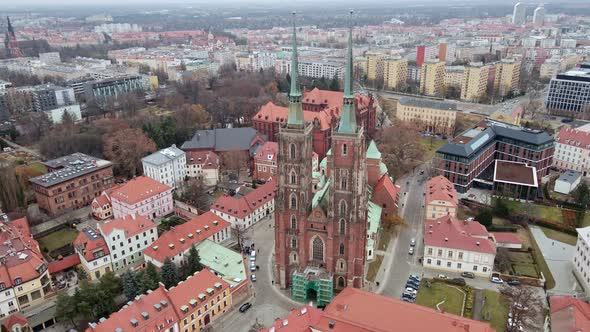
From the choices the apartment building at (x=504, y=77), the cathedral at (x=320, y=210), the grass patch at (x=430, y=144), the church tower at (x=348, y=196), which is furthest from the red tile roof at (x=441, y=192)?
the apartment building at (x=504, y=77)

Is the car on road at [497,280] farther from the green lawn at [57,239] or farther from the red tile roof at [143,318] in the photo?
the green lawn at [57,239]

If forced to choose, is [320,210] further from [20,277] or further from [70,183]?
[70,183]

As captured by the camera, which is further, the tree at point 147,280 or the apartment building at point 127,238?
the apartment building at point 127,238

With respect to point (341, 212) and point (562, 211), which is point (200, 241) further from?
point (562, 211)

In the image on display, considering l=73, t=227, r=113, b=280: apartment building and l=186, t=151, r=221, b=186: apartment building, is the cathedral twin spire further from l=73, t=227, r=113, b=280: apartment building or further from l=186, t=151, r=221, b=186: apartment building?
l=186, t=151, r=221, b=186: apartment building

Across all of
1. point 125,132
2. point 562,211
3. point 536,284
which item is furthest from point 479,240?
point 125,132

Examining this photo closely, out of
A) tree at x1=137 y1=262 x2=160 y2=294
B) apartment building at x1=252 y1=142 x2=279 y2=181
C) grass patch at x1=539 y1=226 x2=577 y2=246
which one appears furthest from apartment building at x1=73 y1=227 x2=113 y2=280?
grass patch at x1=539 y1=226 x2=577 y2=246

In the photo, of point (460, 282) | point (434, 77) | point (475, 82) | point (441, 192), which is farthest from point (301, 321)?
point (434, 77)
